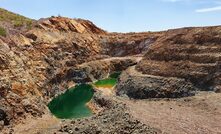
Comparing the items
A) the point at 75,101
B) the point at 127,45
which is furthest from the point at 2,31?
the point at 127,45

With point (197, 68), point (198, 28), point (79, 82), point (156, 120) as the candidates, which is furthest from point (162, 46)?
point (156, 120)

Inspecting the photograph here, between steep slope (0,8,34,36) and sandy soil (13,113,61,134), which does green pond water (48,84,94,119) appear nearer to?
sandy soil (13,113,61,134)

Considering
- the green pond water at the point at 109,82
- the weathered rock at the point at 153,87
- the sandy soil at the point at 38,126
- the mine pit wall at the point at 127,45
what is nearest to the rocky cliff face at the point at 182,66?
the weathered rock at the point at 153,87

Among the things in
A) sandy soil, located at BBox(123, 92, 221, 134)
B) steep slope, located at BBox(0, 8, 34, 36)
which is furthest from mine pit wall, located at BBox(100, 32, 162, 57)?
sandy soil, located at BBox(123, 92, 221, 134)

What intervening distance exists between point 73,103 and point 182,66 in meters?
21.3

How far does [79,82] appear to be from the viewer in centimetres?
9656

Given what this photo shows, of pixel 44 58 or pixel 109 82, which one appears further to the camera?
pixel 109 82

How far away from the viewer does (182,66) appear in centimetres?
7500

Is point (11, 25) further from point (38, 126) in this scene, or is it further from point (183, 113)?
point (183, 113)

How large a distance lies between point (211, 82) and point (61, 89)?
34.3 m

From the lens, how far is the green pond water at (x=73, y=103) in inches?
2604

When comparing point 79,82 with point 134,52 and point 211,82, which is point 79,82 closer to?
→ point 134,52

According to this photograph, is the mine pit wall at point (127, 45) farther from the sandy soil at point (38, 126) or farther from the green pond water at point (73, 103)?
the sandy soil at point (38, 126)

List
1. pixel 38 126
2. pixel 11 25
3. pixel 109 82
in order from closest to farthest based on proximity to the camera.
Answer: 1. pixel 38 126
2. pixel 109 82
3. pixel 11 25
